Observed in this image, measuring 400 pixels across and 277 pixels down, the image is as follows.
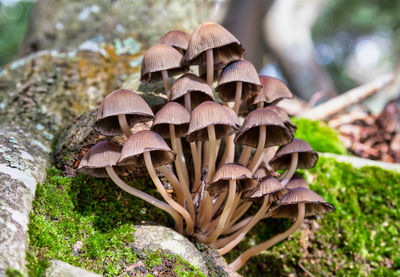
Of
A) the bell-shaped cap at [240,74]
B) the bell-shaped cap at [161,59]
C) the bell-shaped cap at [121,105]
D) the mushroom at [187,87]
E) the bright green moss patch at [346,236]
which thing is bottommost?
the bright green moss patch at [346,236]

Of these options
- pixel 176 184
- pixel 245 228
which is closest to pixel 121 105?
pixel 176 184

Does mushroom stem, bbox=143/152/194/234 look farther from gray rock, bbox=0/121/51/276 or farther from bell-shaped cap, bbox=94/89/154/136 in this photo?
gray rock, bbox=0/121/51/276

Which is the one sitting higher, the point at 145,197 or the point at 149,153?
the point at 149,153

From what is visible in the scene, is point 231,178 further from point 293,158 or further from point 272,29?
point 272,29

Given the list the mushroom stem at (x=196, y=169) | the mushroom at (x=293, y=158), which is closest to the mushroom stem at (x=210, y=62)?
the mushroom stem at (x=196, y=169)

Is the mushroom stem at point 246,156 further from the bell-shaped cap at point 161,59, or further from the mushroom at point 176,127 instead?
A: the bell-shaped cap at point 161,59

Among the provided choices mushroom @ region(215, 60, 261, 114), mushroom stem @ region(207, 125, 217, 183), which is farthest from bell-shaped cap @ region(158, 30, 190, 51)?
mushroom stem @ region(207, 125, 217, 183)
